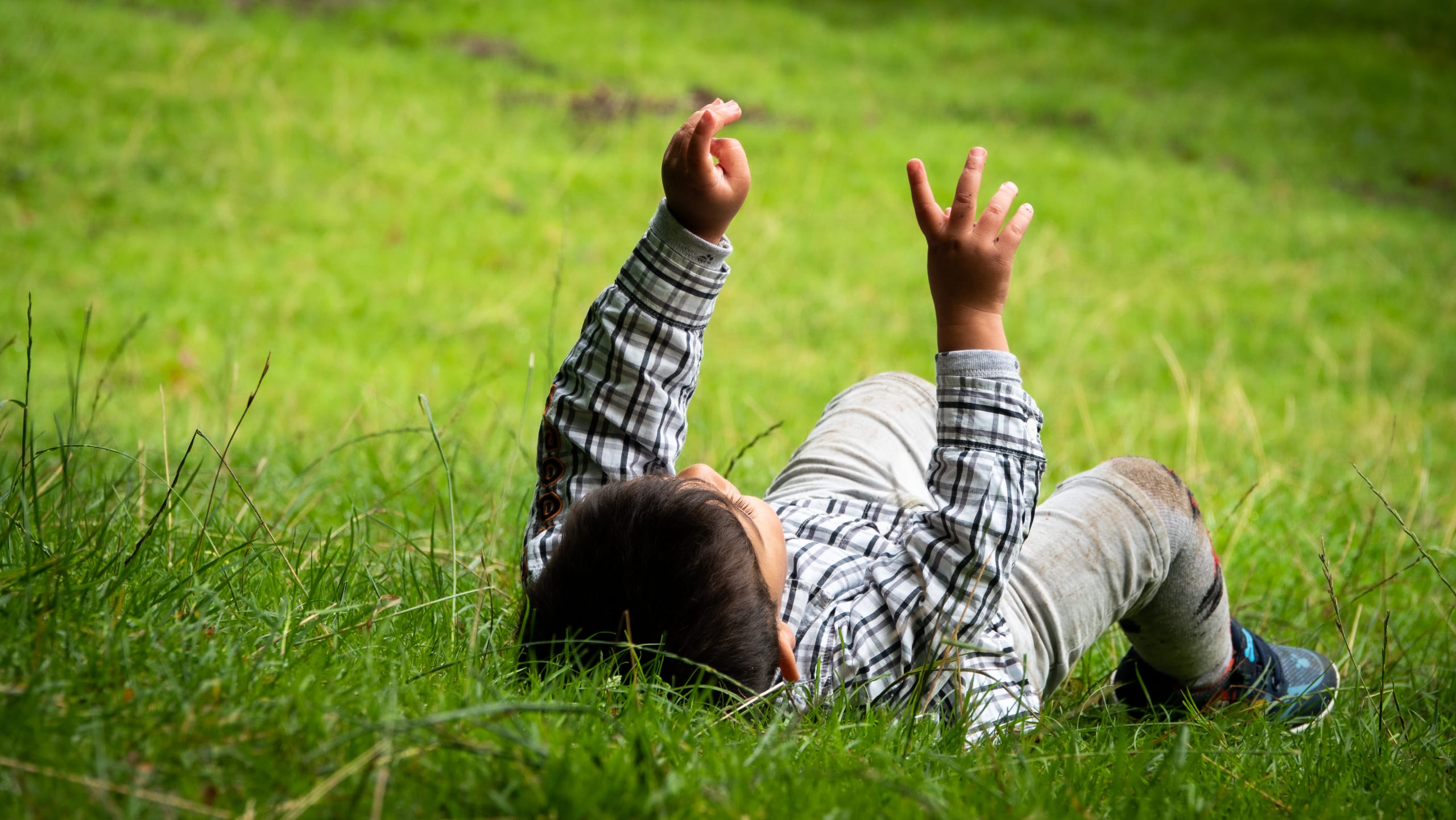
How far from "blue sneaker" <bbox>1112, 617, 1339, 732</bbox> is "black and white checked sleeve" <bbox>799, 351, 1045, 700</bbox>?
511mm

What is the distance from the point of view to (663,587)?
1.51 m

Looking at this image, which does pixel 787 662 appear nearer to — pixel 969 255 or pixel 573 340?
pixel 969 255

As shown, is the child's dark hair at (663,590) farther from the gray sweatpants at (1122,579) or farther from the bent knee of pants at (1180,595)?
the bent knee of pants at (1180,595)

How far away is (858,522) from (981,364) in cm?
49

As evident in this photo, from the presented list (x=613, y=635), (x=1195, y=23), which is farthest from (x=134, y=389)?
(x=1195, y=23)

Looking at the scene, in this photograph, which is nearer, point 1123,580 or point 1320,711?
point 1123,580

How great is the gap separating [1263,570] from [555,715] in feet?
7.54

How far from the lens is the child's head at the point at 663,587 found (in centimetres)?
151

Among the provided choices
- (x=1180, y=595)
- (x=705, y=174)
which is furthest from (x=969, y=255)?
(x=1180, y=595)

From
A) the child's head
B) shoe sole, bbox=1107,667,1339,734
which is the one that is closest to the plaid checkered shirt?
the child's head

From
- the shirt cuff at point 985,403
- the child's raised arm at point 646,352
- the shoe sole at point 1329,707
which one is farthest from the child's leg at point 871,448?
the shoe sole at point 1329,707

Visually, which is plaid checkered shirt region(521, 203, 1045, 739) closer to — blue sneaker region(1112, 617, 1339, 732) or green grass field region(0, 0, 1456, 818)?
green grass field region(0, 0, 1456, 818)

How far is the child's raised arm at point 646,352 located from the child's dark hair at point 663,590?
21 centimetres

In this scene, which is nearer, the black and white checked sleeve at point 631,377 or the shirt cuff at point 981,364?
the shirt cuff at point 981,364
